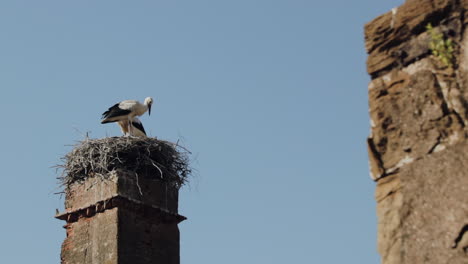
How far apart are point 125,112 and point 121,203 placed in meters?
2.99

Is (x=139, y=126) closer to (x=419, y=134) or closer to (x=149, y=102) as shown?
(x=149, y=102)

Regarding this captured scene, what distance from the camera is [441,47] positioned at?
260cm

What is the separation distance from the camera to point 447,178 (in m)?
2.45

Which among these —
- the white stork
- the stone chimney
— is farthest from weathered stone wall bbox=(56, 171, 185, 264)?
the white stork

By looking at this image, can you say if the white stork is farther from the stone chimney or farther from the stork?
the stone chimney

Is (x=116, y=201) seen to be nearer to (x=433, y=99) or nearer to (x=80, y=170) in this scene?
(x=80, y=170)

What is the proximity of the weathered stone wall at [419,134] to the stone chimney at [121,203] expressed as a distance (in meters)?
9.93

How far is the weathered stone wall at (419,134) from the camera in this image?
95.6 inches

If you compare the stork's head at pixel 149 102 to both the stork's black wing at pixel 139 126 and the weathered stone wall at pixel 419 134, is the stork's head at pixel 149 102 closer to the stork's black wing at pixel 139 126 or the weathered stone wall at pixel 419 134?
the stork's black wing at pixel 139 126

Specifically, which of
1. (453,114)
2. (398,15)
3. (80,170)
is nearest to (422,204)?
(453,114)

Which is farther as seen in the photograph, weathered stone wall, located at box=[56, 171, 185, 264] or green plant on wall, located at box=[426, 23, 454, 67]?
weathered stone wall, located at box=[56, 171, 185, 264]

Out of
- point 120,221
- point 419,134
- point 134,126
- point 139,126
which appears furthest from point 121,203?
point 419,134

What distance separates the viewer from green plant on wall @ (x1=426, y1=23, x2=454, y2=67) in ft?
8.50

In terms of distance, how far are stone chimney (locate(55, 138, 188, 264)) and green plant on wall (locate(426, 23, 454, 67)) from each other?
10053 millimetres
